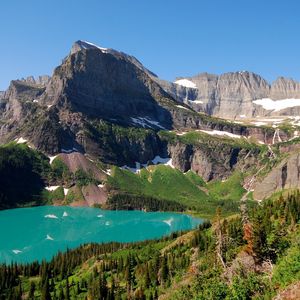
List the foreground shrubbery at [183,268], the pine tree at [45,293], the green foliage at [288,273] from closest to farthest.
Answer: the green foliage at [288,273]
the foreground shrubbery at [183,268]
the pine tree at [45,293]

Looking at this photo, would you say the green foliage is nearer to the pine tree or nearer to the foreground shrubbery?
the foreground shrubbery

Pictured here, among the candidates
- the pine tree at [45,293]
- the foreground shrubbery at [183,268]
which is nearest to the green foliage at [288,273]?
the foreground shrubbery at [183,268]

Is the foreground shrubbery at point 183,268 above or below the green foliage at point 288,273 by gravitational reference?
below

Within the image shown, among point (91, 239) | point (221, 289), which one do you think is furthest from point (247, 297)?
point (91, 239)

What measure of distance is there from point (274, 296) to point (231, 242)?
40.3 metres

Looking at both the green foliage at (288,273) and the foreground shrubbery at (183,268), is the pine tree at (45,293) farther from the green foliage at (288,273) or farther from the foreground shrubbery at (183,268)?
the green foliage at (288,273)

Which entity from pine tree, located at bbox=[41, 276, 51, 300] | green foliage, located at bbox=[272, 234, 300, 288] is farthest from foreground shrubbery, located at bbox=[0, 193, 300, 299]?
pine tree, located at bbox=[41, 276, 51, 300]

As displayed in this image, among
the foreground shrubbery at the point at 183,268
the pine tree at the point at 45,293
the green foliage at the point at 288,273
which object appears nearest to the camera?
the green foliage at the point at 288,273

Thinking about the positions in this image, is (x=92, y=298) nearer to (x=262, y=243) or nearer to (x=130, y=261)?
(x=130, y=261)

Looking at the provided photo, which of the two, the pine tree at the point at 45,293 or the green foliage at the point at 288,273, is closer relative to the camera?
the green foliage at the point at 288,273

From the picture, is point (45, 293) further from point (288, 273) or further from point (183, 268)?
point (288, 273)

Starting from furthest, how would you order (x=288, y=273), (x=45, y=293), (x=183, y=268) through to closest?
(x=183, y=268) < (x=45, y=293) < (x=288, y=273)

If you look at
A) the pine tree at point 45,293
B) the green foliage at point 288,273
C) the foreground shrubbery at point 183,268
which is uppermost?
the green foliage at point 288,273

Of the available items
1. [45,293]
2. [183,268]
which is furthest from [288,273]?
[45,293]
